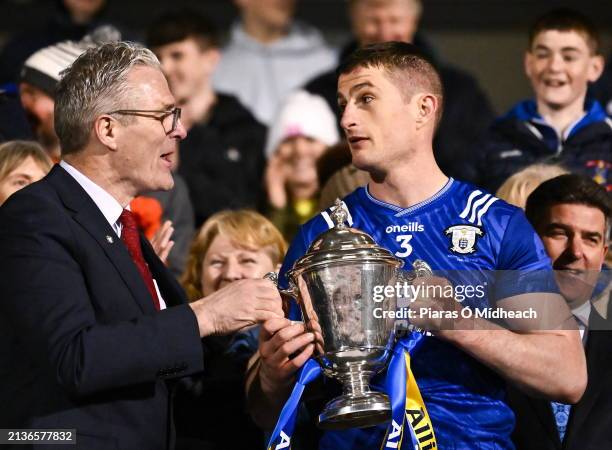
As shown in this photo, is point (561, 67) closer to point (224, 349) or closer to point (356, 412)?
point (224, 349)

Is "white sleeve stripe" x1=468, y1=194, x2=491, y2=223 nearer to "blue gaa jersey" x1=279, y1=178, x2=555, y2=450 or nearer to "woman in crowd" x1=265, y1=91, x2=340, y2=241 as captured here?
"blue gaa jersey" x1=279, y1=178, x2=555, y2=450

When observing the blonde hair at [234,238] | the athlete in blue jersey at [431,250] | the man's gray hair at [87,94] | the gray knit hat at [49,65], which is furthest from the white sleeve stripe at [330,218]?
the gray knit hat at [49,65]

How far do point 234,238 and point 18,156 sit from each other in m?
1.10

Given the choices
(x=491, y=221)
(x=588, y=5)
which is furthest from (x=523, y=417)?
(x=588, y=5)

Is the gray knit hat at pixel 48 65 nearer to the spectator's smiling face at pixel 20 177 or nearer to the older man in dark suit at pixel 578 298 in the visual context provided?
the spectator's smiling face at pixel 20 177

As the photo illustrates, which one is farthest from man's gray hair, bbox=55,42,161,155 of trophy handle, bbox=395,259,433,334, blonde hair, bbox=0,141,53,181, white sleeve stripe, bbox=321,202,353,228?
trophy handle, bbox=395,259,433,334

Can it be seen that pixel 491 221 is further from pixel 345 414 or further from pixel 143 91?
pixel 143 91

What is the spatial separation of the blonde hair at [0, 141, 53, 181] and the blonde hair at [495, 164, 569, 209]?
213 centimetres

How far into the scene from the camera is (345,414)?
4.11 m

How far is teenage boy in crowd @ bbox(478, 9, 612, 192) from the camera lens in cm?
688

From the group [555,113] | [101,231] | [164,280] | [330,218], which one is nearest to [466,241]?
[330,218]

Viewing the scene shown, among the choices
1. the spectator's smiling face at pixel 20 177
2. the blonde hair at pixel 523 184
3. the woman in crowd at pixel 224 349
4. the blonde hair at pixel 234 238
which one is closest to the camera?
the woman in crowd at pixel 224 349

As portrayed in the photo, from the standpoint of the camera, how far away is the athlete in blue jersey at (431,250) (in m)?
4.37

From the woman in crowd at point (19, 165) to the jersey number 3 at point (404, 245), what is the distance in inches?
74.8
